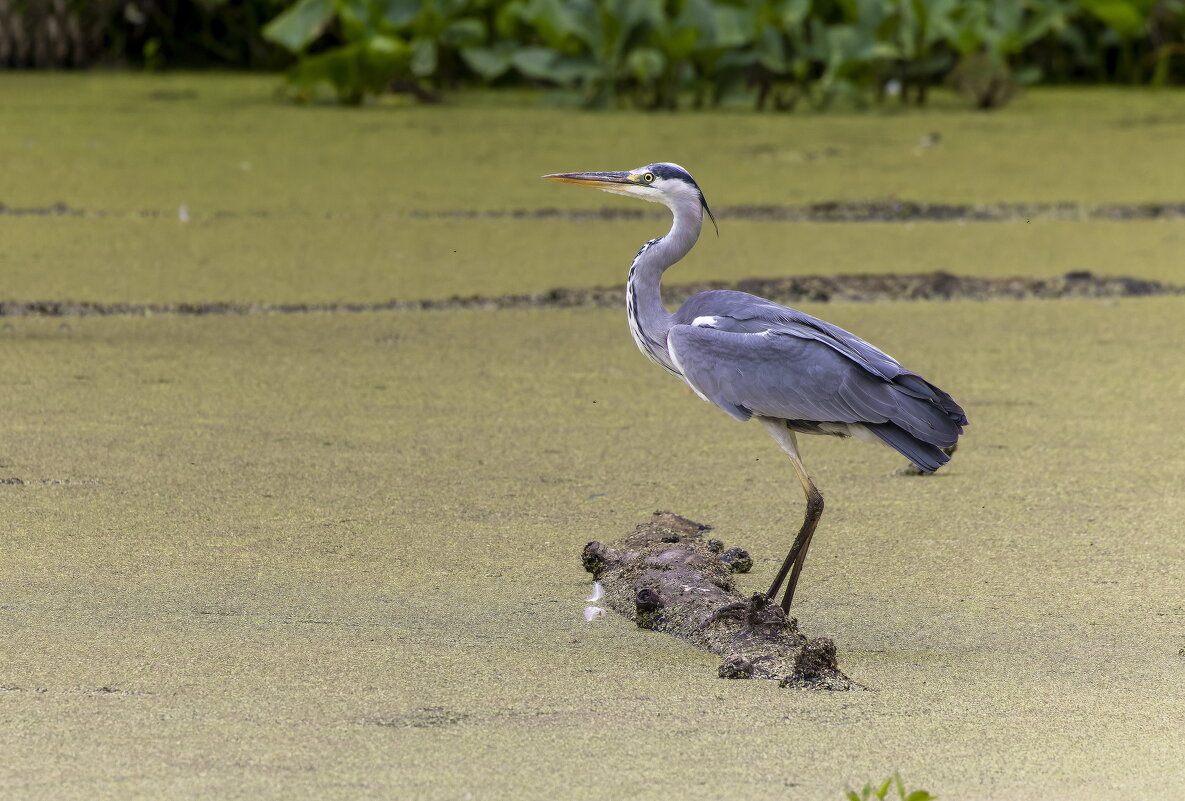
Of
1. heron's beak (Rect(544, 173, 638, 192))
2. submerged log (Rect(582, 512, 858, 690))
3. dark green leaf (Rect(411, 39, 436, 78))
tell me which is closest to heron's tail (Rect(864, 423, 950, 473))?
submerged log (Rect(582, 512, 858, 690))

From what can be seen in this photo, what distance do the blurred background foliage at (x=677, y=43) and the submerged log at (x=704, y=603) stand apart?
18.4 feet

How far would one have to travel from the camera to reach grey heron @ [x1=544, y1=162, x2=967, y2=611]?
2615mm

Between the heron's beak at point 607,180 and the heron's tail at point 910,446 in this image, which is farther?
the heron's beak at point 607,180

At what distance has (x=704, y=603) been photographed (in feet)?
8.05

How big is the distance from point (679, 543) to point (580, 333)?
2.09 meters

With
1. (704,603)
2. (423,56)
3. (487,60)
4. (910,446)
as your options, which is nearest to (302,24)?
(423,56)

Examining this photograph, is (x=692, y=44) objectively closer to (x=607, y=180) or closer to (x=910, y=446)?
(x=607, y=180)

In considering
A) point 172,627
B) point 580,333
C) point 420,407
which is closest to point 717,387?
point 172,627

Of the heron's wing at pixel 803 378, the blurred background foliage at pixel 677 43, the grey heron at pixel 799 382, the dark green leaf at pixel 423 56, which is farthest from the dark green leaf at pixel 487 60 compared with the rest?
the heron's wing at pixel 803 378

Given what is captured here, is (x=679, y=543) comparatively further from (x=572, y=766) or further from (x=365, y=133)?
(x=365, y=133)

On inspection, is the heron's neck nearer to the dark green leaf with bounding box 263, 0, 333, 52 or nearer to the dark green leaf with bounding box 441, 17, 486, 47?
the dark green leaf with bounding box 441, 17, 486, 47

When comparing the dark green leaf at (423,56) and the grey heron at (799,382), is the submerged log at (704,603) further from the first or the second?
the dark green leaf at (423,56)

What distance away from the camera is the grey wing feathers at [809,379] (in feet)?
8.58

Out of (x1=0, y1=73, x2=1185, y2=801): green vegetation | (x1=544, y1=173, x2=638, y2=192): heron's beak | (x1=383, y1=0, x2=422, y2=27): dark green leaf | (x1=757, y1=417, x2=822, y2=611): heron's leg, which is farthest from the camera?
(x1=383, y1=0, x2=422, y2=27): dark green leaf
